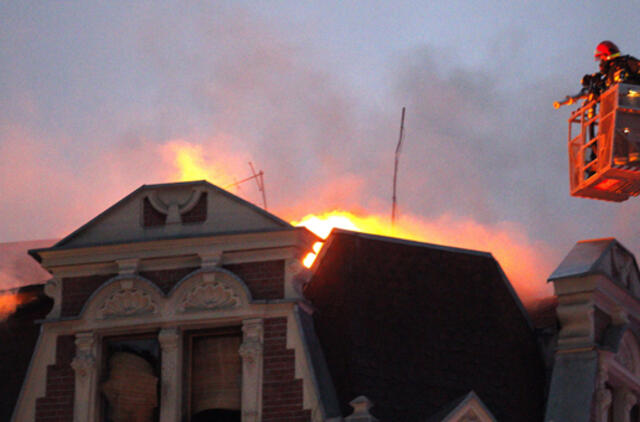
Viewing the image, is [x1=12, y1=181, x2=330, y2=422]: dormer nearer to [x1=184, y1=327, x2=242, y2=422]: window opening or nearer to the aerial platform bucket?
[x1=184, y1=327, x2=242, y2=422]: window opening

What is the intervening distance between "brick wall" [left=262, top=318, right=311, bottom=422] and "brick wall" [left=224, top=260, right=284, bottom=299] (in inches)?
16.5

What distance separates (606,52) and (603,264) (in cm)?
446

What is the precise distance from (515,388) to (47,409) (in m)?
7.29

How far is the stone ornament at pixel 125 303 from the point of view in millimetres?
20875

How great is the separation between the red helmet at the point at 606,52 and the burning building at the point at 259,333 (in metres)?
4.75

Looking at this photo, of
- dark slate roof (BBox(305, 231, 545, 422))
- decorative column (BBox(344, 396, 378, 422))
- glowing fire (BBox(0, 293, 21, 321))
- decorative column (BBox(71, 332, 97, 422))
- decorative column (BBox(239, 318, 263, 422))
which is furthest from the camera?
glowing fire (BBox(0, 293, 21, 321))

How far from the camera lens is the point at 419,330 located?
21578 mm

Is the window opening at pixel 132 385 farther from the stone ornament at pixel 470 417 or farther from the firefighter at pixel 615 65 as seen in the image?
the firefighter at pixel 615 65

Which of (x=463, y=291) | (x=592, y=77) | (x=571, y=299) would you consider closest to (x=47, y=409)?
(x=463, y=291)

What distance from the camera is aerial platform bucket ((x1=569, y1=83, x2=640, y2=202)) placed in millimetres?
24906

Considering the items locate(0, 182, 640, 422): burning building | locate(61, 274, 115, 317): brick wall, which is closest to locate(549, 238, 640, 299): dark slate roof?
locate(0, 182, 640, 422): burning building

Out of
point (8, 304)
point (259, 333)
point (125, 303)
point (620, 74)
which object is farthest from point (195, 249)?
point (620, 74)

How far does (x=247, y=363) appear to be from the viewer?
66.1ft

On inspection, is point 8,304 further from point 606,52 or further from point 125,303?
point 606,52
